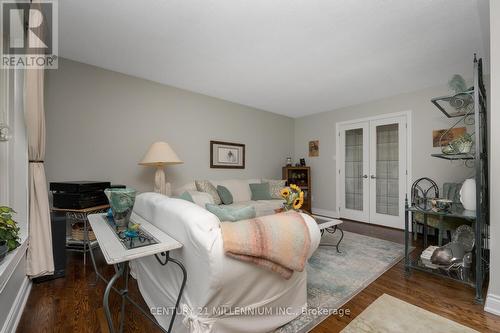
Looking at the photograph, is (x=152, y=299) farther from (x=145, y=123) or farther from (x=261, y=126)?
(x=261, y=126)

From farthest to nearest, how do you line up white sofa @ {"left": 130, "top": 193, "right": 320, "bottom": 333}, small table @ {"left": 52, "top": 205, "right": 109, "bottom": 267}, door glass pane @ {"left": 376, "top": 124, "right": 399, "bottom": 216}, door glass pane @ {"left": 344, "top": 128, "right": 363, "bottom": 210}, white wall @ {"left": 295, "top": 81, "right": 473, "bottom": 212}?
door glass pane @ {"left": 344, "top": 128, "right": 363, "bottom": 210}
door glass pane @ {"left": 376, "top": 124, "right": 399, "bottom": 216}
white wall @ {"left": 295, "top": 81, "right": 473, "bottom": 212}
small table @ {"left": 52, "top": 205, "right": 109, "bottom": 267}
white sofa @ {"left": 130, "top": 193, "right": 320, "bottom": 333}

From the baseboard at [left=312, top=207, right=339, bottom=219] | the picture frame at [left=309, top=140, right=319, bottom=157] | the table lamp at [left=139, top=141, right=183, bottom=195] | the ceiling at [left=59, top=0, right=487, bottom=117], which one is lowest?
the baseboard at [left=312, top=207, right=339, bottom=219]

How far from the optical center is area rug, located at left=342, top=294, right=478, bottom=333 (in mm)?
1530

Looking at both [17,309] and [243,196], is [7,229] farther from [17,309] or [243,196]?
[243,196]

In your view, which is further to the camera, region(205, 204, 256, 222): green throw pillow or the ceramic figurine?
the ceramic figurine

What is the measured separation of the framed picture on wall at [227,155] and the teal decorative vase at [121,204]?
2.74 metres

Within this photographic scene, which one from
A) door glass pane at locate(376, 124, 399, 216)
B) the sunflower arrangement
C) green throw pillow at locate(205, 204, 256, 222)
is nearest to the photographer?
green throw pillow at locate(205, 204, 256, 222)

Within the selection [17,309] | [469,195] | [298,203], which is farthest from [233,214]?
[469,195]

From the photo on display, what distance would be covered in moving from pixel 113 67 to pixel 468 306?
179 inches

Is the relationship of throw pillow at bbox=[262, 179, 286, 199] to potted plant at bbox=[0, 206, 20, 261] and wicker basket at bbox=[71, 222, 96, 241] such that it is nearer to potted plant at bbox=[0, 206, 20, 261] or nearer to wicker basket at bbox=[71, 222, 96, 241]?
wicker basket at bbox=[71, 222, 96, 241]

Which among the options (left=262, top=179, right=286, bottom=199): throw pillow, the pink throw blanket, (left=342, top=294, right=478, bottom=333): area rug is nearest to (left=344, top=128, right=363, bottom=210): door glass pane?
(left=262, top=179, right=286, bottom=199): throw pillow

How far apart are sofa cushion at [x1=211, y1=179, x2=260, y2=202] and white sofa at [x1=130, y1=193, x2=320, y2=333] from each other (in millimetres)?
2338

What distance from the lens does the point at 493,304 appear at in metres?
1.70

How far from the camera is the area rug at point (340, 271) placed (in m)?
1.70
